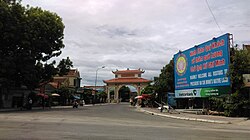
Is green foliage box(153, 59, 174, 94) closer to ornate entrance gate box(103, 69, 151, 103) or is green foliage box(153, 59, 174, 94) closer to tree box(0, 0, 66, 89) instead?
tree box(0, 0, 66, 89)

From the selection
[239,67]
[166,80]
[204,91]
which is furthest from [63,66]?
[239,67]

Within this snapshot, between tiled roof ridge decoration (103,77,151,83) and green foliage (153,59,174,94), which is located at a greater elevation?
tiled roof ridge decoration (103,77,151,83)

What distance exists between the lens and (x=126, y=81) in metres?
87.9

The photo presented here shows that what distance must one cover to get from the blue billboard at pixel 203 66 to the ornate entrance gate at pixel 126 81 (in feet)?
169

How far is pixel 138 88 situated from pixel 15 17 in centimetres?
5852

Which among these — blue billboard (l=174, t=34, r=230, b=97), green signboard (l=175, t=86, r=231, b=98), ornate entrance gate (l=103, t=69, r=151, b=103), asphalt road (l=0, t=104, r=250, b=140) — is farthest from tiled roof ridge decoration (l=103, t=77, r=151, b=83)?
asphalt road (l=0, t=104, r=250, b=140)

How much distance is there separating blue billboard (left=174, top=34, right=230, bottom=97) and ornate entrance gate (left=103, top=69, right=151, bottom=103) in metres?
51.5

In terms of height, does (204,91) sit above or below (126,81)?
below

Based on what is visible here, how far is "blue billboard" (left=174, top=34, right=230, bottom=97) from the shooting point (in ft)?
83.7

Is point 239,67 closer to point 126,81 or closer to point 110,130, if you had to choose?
point 110,130

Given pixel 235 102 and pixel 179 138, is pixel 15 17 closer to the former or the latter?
pixel 235 102

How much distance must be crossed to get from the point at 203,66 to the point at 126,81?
59909 mm

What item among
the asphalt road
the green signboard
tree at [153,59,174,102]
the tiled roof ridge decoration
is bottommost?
the asphalt road

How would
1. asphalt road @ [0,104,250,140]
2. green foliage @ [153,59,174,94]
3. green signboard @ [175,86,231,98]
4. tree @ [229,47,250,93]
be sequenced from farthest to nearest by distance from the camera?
green foliage @ [153,59,174,94]
green signboard @ [175,86,231,98]
tree @ [229,47,250,93]
asphalt road @ [0,104,250,140]
